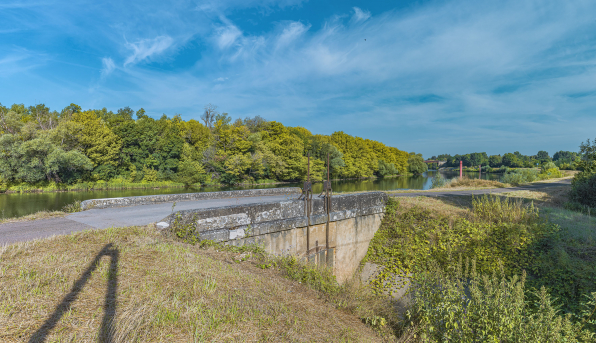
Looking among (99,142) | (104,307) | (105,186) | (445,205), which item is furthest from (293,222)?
(99,142)

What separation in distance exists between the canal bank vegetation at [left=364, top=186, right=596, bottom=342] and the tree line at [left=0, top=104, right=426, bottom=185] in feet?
95.0

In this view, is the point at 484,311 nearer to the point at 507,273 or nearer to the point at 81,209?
the point at 507,273

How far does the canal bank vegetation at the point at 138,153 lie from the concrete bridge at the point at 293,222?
26.9 metres

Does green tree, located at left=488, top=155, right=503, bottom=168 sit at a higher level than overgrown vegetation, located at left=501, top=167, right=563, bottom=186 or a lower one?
higher

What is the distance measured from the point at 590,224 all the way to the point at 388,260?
18.2 feet

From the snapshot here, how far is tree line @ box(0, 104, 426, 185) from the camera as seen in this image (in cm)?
2769

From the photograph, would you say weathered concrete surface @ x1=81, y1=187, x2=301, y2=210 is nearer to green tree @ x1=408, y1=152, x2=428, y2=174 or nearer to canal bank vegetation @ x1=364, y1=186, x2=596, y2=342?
canal bank vegetation @ x1=364, y1=186, x2=596, y2=342

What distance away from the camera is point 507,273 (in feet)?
22.6

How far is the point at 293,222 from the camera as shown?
7.16 m

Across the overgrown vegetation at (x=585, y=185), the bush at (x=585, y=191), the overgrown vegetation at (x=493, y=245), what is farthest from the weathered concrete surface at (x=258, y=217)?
the bush at (x=585, y=191)

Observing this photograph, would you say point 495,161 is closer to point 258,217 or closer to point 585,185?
point 585,185

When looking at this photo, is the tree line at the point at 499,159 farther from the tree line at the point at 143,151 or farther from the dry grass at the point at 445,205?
the dry grass at the point at 445,205

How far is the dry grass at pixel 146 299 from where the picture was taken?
239 centimetres

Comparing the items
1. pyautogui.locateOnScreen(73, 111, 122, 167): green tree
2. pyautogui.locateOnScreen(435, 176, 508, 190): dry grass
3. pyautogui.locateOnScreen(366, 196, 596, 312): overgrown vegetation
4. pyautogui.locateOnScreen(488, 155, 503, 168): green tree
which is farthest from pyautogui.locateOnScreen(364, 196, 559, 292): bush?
pyautogui.locateOnScreen(488, 155, 503, 168): green tree
